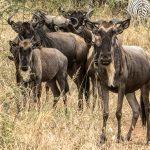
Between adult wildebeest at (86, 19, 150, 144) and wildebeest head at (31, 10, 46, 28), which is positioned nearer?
adult wildebeest at (86, 19, 150, 144)

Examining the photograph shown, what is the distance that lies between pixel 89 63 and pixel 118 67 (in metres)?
2.50

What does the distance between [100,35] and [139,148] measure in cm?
153

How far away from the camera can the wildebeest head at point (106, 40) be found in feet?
27.6

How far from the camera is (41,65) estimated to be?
33.2ft

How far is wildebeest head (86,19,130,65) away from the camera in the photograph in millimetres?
8398

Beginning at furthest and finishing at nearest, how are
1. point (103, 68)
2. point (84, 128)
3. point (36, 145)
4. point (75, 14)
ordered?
point (75, 14), point (103, 68), point (84, 128), point (36, 145)

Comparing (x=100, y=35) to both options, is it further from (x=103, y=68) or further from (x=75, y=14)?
(x=75, y=14)

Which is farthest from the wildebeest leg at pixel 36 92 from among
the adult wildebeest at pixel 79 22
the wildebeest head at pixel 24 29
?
the adult wildebeest at pixel 79 22

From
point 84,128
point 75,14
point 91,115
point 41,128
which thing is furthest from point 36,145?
point 75,14

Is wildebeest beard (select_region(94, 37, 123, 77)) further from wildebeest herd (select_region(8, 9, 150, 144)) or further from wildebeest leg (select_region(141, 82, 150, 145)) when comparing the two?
wildebeest leg (select_region(141, 82, 150, 145))

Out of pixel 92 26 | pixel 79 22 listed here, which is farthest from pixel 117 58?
pixel 79 22

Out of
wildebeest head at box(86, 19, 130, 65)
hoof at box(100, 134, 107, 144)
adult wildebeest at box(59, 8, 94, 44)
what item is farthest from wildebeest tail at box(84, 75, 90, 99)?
hoof at box(100, 134, 107, 144)

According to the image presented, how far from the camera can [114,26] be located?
28.4 ft

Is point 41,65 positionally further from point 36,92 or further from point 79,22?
point 79,22
